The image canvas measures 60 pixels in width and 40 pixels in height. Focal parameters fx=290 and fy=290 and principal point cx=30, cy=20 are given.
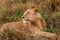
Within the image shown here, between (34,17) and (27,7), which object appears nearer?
(34,17)

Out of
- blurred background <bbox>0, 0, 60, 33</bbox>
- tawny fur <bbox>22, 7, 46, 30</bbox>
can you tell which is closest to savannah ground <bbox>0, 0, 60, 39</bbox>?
blurred background <bbox>0, 0, 60, 33</bbox>

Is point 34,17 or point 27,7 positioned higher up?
point 34,17

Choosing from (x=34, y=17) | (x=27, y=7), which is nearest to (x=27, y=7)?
(x=27, y=7)

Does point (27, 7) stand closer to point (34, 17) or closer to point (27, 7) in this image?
point (27, 7)

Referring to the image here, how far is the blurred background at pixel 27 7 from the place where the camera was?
7.77 meters

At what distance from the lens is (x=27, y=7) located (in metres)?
8.53

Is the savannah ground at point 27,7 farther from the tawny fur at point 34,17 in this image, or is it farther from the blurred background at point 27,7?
the tawny fur at point 34,17

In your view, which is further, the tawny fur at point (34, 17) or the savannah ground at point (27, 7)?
the savannah ground at point (27, 7)

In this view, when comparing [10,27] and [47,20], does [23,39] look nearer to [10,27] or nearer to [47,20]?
[10,27]

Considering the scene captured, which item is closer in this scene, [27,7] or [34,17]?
[34,17]

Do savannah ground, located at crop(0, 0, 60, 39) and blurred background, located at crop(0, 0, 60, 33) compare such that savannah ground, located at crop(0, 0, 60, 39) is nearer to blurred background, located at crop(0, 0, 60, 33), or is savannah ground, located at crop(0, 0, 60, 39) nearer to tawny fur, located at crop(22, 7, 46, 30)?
blurred background, located at crop(0, 0, 60, 33)

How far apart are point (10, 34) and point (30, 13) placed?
1.00 meters

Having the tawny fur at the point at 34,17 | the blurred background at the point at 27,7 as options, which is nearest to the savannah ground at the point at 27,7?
the blurred background at the point at 27,7

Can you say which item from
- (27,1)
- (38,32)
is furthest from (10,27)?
(27,1)
